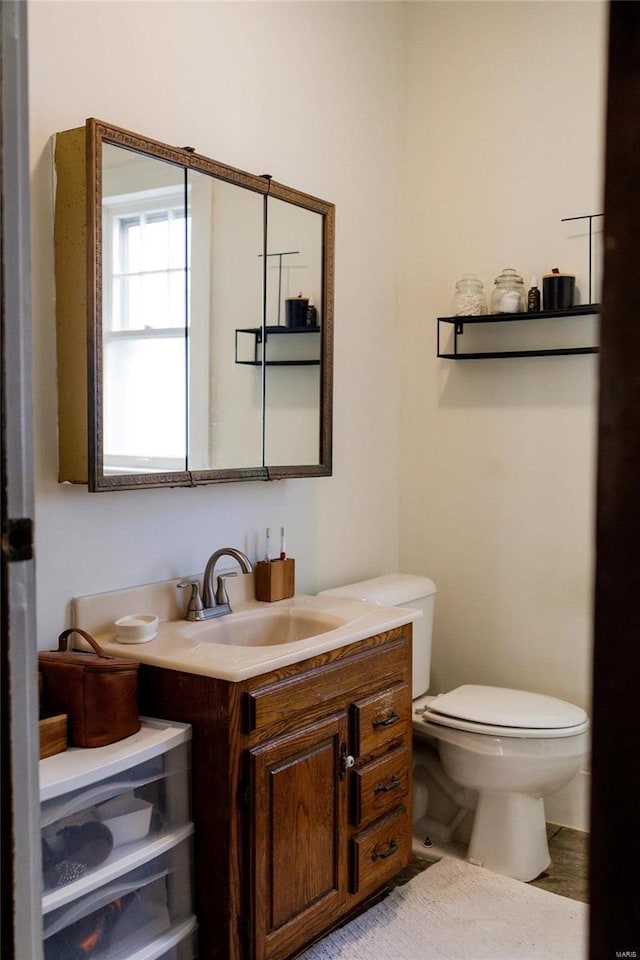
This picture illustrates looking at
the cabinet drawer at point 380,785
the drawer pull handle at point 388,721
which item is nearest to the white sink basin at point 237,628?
the drawer pull handle at point 388,721

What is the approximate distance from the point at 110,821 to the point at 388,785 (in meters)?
0.88

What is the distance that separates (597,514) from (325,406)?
84.0 inches

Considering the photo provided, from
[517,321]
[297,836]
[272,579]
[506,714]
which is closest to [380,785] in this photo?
[297,836]

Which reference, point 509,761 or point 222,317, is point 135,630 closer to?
point 222,317

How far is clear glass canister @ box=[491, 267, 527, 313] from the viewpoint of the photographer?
2.78 meters

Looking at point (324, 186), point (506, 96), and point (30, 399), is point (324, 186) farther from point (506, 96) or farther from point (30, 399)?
point (30, 399)

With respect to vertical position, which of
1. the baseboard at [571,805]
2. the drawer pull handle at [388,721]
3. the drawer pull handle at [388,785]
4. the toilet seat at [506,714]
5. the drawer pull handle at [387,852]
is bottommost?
the baseboard at [571,805]

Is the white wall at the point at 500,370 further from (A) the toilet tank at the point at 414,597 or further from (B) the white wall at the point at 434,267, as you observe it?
(A) the toilet tank at the point at 414,597

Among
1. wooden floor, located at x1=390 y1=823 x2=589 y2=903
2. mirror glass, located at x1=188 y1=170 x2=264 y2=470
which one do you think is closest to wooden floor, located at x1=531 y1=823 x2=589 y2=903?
wooden floor, located at x1=390 y1=823 x2=589 y2=903

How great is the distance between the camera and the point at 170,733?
1.73m

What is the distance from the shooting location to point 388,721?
225cm

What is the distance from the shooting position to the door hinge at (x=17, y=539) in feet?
2.54

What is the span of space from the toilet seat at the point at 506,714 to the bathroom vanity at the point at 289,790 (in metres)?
0.30

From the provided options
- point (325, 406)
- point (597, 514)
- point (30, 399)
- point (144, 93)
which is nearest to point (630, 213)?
point (597, 514)
